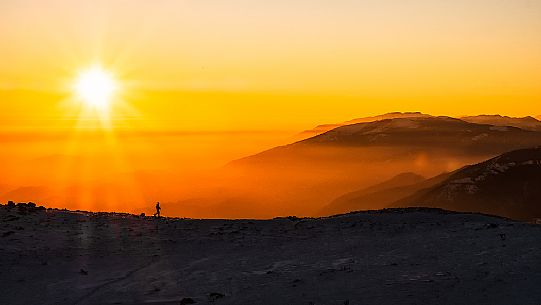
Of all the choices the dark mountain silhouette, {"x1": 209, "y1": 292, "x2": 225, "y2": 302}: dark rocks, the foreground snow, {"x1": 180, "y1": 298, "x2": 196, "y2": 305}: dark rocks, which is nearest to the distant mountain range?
the dark mountain silhouette

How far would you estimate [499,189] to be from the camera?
171500 millimetres

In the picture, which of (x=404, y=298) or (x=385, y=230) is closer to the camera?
(x=404, y=298)

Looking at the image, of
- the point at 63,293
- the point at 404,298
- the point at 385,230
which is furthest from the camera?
the point at 385,230

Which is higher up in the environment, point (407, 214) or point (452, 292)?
point (407, 214)

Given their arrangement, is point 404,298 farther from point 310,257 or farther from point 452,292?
point 310,257

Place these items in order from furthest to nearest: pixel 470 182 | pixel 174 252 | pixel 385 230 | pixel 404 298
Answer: pixel 470 182
pixel 385 230
pixel 174 252
pixel 404 298

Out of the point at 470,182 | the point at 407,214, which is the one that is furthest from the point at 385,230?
the point at 470,182

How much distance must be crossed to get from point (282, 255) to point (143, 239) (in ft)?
32.0

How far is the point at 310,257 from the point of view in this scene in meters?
26.2

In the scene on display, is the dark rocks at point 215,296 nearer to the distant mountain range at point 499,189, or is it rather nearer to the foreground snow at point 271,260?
the foreground snow at point 271,260

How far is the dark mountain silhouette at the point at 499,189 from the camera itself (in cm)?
16038

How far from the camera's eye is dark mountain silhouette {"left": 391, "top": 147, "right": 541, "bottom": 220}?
16038cm

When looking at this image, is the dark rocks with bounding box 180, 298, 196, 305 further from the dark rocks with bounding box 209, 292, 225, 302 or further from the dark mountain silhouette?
the dark mountain silhouette

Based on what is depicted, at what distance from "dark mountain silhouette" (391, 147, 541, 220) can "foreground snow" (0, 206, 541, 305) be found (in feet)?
450
